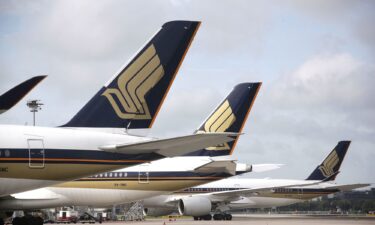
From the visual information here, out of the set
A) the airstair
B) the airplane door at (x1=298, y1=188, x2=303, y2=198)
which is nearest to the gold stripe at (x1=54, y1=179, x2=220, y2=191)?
the airstair

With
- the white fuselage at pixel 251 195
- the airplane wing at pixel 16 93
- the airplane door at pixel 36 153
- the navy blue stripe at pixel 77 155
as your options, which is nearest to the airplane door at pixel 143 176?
the white fuselage at pixel 251 195

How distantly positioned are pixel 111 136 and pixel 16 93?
4.79 metres

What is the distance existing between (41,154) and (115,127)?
9.57 feet

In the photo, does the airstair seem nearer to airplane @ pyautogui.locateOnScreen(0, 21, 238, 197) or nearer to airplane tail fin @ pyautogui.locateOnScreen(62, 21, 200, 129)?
airplane tail fin @ pyautogui.locateOnScreen(62, 21, 200, 129)

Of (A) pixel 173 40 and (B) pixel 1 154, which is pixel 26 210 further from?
(A) pixel 173 40

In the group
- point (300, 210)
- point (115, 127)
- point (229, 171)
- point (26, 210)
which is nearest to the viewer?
point (115, 127)

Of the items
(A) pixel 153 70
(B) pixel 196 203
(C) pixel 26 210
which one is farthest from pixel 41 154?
(B) pixel 196 203

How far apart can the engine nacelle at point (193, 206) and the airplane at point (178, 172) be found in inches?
314

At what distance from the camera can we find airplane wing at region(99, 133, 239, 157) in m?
18.1

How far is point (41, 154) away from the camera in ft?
61.7

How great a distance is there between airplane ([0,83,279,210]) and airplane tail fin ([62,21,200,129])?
25.4 feet

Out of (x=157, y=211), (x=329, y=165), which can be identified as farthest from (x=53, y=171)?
(x=329, y=165)

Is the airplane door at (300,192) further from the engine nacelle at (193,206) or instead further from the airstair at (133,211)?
the airstair at (133,211)

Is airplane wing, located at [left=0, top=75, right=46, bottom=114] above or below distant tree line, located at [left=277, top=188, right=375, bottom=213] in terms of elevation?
below
